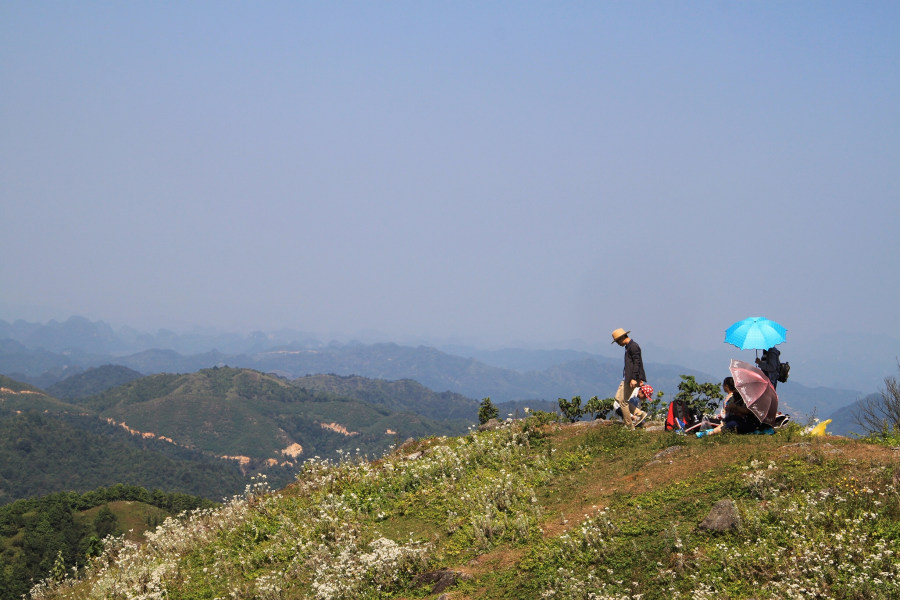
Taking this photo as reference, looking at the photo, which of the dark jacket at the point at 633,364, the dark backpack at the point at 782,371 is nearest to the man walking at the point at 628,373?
the dark jacket at the point at 633,364

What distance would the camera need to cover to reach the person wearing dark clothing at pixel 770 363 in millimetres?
14445

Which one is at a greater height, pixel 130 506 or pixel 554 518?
pixel 554 518

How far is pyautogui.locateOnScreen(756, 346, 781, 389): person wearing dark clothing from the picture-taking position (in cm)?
1445

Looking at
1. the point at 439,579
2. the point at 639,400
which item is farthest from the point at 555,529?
the point at 639,400

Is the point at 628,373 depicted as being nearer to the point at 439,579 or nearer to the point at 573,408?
the point at 573,408

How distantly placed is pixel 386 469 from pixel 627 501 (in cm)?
721

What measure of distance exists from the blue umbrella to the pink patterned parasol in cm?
111

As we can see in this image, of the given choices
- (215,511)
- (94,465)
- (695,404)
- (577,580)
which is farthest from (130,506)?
(94,465)

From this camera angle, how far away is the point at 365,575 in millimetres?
9961

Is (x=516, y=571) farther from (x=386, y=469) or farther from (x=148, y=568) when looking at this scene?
(x=148, y=568)

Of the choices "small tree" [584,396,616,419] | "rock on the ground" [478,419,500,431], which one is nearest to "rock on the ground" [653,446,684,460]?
"rock on the ground" [478,419,500,431]

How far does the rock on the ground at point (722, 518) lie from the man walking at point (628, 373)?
617cm

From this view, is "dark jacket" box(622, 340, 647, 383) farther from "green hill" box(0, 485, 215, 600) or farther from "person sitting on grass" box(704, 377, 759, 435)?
"green hill" box(0, 485, 215, 600)

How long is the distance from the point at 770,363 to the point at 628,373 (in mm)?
3545
